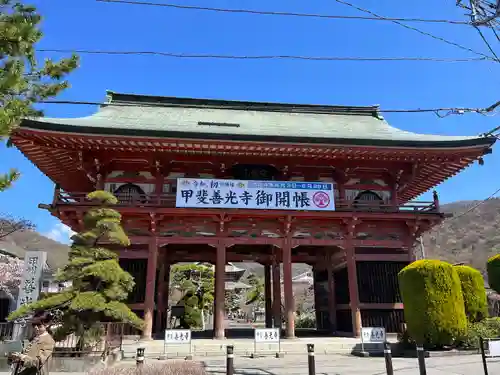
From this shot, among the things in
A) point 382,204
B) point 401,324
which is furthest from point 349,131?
point 401,324

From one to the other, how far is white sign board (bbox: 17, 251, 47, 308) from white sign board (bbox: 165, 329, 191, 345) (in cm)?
457

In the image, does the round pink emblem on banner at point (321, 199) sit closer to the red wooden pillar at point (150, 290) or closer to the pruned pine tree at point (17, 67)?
the red wooden pillar at point (150, 290)

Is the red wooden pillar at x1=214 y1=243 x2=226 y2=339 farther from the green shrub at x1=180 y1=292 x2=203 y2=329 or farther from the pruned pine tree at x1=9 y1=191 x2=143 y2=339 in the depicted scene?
the green shrub at x1=180 y1=292 x2=203 y2=329

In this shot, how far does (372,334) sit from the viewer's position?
1353 centimetres

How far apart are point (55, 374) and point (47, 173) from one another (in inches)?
460

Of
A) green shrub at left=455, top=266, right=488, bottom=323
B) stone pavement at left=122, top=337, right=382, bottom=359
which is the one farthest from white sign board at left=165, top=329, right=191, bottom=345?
green shrub at left=455, top=266, right=488, bottom=323

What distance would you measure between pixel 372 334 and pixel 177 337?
6.85 m

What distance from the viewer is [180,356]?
13.2 metres

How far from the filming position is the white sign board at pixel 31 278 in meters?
12.7

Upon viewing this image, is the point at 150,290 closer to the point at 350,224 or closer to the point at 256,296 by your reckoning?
the point at 350,224

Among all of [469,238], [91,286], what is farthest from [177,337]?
[469,238]

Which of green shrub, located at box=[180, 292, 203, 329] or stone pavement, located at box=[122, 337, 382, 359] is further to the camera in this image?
green shrub, located at box=[180, 292, 203, 329]

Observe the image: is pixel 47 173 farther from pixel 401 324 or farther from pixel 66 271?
pixel 401 324

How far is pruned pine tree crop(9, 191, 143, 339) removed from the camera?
1054 cm
